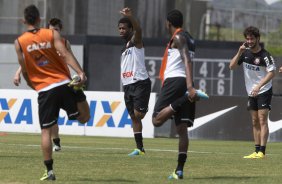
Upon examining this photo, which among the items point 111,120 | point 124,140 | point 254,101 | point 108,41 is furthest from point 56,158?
point 108,41

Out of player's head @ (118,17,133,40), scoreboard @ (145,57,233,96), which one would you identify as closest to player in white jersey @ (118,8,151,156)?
player's head @ (118,17,133,40)

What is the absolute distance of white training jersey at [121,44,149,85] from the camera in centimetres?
1825

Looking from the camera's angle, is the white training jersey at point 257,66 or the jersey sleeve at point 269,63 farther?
the white training jersey at point 257,66

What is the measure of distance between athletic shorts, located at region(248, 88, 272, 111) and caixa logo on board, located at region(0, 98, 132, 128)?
9679 mm

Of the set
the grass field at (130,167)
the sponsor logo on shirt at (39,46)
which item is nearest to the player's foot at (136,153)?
the grass field at (130,167)

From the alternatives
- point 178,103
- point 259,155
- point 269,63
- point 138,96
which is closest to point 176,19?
point 178,103

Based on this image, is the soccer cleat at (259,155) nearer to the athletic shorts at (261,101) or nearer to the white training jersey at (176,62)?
the athletic shorts at (261,101)

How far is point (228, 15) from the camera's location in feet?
226

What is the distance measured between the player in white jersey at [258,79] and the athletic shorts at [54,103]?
5507mm

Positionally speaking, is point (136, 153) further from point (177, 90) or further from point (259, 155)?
Answer: point (177, 90)

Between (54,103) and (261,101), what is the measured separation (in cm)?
607

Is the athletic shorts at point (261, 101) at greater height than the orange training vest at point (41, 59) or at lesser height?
lesser

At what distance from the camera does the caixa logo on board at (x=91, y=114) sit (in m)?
27.8

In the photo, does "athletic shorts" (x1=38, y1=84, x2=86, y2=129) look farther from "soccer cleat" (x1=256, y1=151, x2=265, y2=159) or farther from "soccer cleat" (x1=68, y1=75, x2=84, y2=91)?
"soccer cleat" (x1=256, y1=151, x2=265, y2=159)
